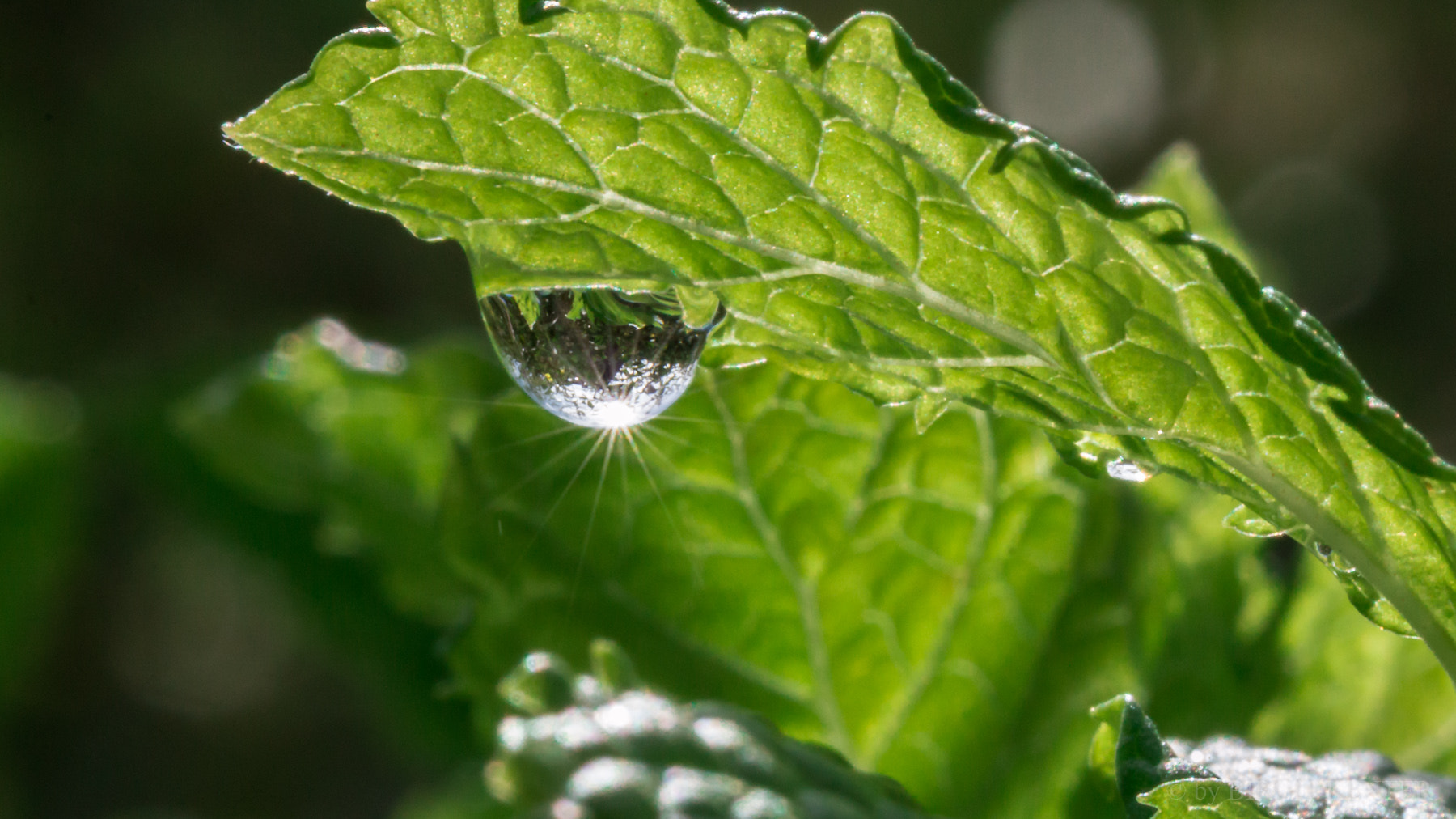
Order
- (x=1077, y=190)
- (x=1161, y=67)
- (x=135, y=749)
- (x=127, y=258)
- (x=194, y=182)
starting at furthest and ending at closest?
(x=1161, y=67), (x=194, y=182), (x=127, y=258), (x=135, y=749), (x=1077, y=190)

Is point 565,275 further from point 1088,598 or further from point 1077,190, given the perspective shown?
point 1088,598

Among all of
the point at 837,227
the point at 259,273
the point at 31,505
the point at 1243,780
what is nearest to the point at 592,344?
the point at 837,227

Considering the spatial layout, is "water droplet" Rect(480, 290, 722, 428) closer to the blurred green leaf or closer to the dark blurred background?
the dark blurred background

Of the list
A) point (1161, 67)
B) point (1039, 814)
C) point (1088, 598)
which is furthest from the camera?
point (1161, 67)

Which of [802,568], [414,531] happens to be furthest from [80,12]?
[802,568]

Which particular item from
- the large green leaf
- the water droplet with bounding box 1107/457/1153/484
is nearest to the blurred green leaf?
the large green leaf

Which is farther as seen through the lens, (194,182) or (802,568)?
(194,182)

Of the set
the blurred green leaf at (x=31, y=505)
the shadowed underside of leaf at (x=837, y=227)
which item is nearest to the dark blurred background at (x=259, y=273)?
the blurred green leaf at (x=31, y=505)
